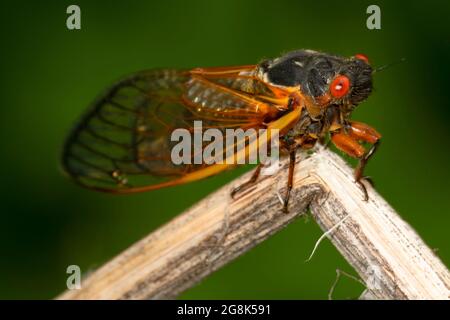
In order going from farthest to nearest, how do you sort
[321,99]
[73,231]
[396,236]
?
[73,231]
[321,99]
[396,236]

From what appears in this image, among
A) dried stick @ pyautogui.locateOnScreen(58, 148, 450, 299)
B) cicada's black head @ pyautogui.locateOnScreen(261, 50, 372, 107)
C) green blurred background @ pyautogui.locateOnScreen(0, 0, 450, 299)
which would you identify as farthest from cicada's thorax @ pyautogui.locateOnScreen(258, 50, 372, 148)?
green blurred background @ pyautogui.locateOnScreen(0, 0, 450, 299)

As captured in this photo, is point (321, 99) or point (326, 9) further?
point (326, 9)

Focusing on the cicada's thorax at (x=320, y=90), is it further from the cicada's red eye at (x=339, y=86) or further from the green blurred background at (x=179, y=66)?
the green blurred background at (x=179, y=66)

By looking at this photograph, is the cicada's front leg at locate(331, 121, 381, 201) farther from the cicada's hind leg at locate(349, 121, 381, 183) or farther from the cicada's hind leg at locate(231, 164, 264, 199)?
the cicada's hind leg at locate(231, 164, 264, 199)

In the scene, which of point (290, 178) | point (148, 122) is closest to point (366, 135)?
point (290, 178)

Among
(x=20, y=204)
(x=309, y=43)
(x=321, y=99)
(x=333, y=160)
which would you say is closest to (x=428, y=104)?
(x=309, y=43)

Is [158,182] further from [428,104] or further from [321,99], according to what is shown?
[428,104]

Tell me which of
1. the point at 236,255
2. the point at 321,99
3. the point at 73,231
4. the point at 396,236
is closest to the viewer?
the point at 396,236

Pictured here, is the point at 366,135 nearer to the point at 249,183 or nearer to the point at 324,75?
the point at 324,75
